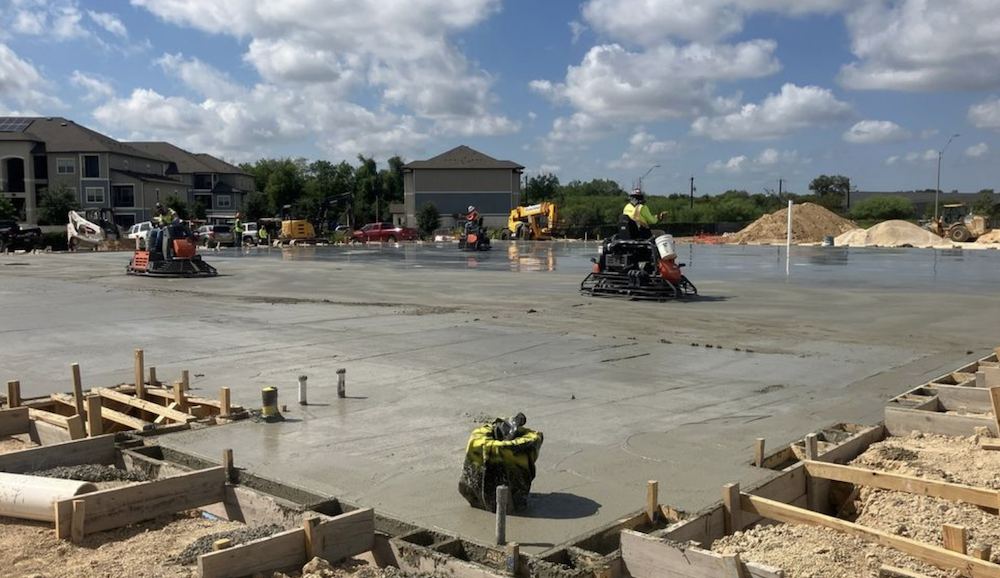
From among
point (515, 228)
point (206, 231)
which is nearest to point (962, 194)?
point (515, 228)

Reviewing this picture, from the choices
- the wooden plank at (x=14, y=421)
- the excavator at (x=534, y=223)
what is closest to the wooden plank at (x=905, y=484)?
the wooden plank at (x=14, y=421)

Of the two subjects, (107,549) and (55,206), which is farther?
(55,206)

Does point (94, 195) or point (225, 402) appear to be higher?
point (94, 195)

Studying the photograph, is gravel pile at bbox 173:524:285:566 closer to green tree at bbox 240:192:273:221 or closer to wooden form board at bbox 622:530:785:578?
wooden form board at bbox 622:530:785:578

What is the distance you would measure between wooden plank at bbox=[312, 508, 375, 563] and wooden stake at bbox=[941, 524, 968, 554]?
9.92ft

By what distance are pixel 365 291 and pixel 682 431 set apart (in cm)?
1441

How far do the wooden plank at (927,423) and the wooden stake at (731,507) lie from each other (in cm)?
301

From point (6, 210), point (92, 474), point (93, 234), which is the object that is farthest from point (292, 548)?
point (6, 210)

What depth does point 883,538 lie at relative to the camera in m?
4.44

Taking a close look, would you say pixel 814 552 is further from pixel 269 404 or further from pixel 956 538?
pixel 269 404

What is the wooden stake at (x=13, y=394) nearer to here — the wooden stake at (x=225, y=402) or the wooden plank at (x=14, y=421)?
the wooden plank at (x=14, y=421)

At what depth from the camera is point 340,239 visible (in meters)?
62.5

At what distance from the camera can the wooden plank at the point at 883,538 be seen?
397 cm

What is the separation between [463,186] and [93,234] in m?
51.6
